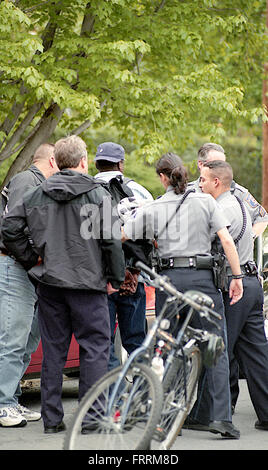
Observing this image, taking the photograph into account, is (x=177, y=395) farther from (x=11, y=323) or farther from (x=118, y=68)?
(x=118, y=68)

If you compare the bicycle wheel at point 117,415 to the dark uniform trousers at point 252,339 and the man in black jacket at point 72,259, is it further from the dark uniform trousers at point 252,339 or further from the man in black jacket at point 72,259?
the dark uniform trousers at point 252,339

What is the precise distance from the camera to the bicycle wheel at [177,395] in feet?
15.1

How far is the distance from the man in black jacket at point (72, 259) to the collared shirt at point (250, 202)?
1.22 metres

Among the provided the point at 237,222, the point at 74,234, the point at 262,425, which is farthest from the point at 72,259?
the point at 262,425

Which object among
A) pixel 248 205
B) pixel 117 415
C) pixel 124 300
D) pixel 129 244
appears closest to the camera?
pixel 117 415

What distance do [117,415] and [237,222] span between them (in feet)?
7.62

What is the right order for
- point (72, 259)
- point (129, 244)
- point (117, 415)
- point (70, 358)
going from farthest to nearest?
point (70, 358) → point (129, 244) → point (72, 259) → point (117, 415)

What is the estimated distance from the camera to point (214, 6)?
468 inches

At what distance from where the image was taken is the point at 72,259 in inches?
215

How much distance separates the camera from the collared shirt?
6.52 m

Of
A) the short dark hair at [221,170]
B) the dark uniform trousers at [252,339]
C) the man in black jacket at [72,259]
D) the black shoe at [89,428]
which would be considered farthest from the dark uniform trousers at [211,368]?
the black shoe at [89,428]

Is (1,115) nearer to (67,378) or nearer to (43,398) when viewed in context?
(67,378)

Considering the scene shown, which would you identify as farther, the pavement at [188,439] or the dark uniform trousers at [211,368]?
the dark uniform trousers at [211,368]

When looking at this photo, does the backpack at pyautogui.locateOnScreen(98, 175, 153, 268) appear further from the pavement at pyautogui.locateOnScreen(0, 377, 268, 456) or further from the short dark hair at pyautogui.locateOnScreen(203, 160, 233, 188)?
the pavement at pyautogui.locateOnScreen(0, 377, 268, 456)
